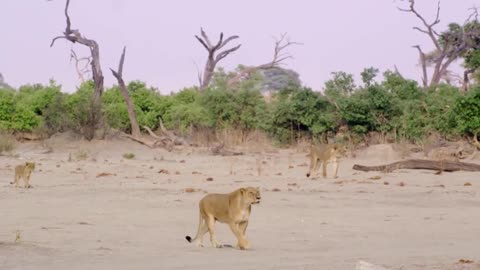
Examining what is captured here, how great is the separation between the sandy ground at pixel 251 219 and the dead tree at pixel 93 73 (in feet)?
34.3

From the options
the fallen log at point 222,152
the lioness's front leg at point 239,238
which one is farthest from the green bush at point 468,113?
the lioness's front leg at point 239,238

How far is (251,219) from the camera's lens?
14953 mm

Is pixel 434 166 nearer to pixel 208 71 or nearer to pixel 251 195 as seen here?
pixel 251 195

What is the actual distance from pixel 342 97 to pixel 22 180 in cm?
1635

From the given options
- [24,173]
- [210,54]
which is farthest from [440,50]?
[24,173]

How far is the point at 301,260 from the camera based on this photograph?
1041cm

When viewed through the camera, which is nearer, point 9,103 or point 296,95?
point 296,95

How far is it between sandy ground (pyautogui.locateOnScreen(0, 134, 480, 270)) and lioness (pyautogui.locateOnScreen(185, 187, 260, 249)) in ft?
0.87

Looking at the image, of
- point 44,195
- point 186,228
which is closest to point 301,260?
point 186,228

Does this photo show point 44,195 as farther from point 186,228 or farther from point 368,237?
point 368,237

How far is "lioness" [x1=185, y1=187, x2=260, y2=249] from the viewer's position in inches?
464

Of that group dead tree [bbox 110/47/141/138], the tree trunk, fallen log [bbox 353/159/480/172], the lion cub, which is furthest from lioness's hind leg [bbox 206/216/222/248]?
the tree trunk

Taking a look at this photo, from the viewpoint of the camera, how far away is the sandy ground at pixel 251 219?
34.6 ft

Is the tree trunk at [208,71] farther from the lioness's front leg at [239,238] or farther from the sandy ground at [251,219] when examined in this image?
the lioness's front leg at [239,238]
